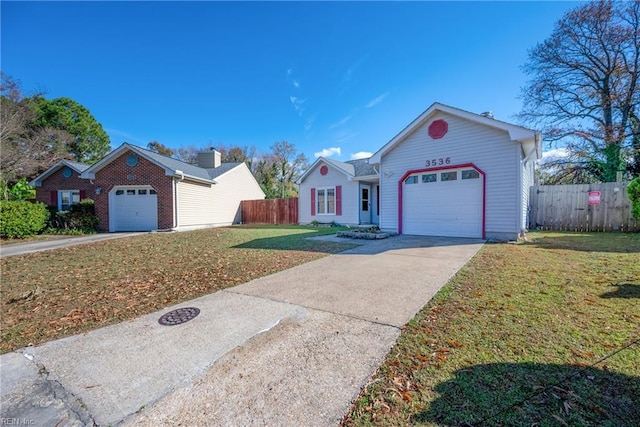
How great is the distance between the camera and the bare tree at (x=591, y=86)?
15055 mm

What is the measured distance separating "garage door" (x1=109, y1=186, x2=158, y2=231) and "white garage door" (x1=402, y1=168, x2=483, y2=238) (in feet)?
44.2

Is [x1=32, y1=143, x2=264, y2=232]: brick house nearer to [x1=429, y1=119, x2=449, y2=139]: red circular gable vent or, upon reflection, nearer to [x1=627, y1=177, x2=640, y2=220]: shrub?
[x1=429, y1=119, x2=449, y2=139]: red circular gable vent

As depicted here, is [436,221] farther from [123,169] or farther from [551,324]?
[123,169]

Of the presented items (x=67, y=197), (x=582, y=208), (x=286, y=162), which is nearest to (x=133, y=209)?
(x=67, y=197)

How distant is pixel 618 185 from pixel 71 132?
4427 cm

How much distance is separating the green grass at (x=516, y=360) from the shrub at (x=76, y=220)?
17.3 meters

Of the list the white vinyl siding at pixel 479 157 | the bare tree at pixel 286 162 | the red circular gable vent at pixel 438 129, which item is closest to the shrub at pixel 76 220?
the white vinyl siding at pixel 479 157

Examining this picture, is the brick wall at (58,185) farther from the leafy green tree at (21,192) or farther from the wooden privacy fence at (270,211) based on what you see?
the wooden privacy fence at (270,211)

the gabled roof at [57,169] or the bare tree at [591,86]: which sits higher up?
the bare tree at [591,86]

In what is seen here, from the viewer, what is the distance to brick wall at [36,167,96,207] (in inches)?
680

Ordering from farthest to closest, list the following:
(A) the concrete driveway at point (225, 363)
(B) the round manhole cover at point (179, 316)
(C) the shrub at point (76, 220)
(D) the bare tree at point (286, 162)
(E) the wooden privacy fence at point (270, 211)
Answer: (D) the bare tree at point (286, 162) → (E) the wooden privacy fence at point (270, 211) → (C) the shrub at point (76, 220) → (B) the round manhole cover at point (179, 316) → (A) the concrete driveway at point (225, 363)

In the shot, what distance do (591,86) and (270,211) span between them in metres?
22.7

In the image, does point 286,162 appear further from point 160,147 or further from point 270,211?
point 160,147

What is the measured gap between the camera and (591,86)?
1648cm
